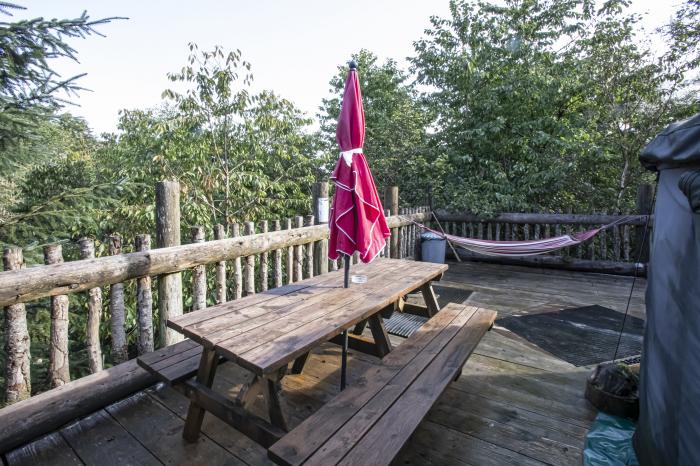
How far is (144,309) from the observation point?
2.46 metres

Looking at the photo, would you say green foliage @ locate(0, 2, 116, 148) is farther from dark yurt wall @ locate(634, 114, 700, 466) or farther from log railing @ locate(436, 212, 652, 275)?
log railing @ locate(436, 212, 652, 275)

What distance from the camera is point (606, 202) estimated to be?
23.9 feet

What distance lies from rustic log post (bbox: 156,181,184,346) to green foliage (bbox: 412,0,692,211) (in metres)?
5.32

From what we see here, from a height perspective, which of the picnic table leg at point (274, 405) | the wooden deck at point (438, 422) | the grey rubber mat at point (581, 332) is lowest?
the wooden deck at point (438, 422)

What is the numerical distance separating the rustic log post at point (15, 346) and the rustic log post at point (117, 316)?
457mm

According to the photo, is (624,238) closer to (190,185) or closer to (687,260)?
(687,260)

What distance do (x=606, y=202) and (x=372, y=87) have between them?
1020 centimetres

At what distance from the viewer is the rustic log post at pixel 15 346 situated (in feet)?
5.97

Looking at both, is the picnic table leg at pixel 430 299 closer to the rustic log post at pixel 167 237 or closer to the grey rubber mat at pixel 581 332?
the grey rubber mat at pixel 581 332

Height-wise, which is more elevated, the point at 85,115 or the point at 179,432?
the point at 85,115

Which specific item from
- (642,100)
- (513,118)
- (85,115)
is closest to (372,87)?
(513,118)

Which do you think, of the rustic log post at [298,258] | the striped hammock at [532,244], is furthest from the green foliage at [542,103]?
the rustic log post at [298,258]

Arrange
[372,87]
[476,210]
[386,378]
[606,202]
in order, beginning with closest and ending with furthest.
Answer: [386,378] → [476,210] → [606,202] → [372,87]

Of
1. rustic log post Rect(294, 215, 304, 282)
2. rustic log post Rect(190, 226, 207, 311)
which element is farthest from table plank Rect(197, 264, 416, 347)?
rustic log post Rect(294, 215, 304, 282)
